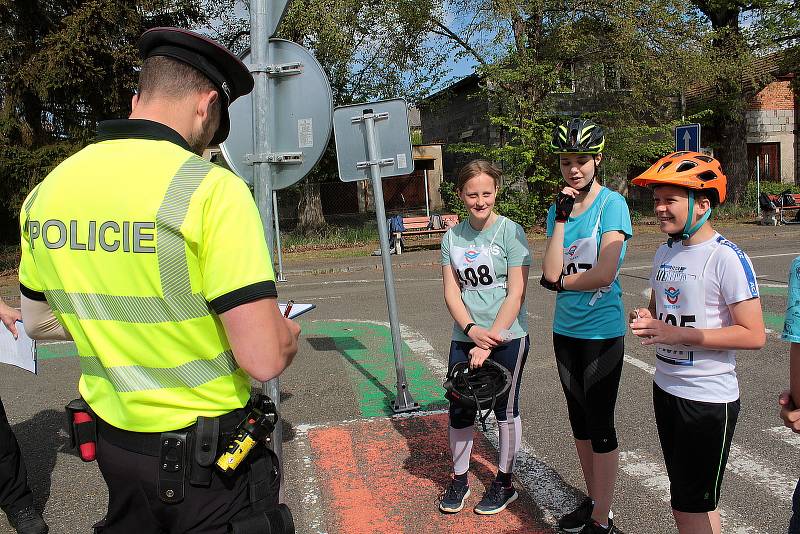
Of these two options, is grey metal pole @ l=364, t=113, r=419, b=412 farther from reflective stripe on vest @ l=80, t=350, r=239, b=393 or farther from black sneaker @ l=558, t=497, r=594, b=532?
reflective stripe on vest @ l=80, t=350, r=239, b=393

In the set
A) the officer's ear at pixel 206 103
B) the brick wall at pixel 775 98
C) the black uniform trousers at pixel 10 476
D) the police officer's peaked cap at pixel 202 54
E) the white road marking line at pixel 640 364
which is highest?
the brick wall at pixel 775 98

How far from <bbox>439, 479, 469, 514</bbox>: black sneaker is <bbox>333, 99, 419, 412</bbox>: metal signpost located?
73.1 inches

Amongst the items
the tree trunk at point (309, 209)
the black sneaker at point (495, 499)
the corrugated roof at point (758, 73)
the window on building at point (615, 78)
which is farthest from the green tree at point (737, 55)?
the black sneaker at point (495, 499)

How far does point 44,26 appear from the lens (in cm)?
1838

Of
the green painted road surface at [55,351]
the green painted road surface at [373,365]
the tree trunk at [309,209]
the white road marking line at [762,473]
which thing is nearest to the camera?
the white road marking line at [762,473]

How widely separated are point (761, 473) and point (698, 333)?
2.08 m

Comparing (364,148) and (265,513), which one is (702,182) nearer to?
(265,513)

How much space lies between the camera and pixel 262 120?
312cm

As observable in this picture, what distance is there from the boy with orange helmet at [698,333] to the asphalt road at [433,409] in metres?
1.00

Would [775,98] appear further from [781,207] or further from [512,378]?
[512,378]

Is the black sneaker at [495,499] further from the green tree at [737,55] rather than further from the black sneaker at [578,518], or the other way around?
the green tree at [737,55]

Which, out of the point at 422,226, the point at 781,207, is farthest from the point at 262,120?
the point at 781,207

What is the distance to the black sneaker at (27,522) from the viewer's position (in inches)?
143

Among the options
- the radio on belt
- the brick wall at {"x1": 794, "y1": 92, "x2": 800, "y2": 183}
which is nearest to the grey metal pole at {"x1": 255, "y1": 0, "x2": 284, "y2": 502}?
the radio on belt
